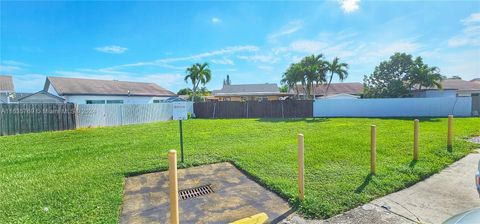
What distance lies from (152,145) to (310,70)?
62.9ft

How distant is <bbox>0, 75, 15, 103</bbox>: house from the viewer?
59.5ft

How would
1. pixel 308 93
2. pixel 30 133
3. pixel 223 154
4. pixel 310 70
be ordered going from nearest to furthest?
pixel 223 154 → pixel 30 133 → pixel 310 70 → pixel 308 93

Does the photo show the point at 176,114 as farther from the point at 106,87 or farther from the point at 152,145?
the point at 106,87

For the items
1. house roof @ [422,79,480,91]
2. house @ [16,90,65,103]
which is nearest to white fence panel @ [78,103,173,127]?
house @ [16,90,65,103]

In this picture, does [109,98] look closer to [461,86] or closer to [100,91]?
[100,91]

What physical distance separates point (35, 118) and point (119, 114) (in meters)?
4.43

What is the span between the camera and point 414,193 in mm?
3932

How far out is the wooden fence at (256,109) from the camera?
65.6ft

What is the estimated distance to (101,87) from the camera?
919 inches

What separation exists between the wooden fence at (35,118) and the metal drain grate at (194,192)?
12.2 meters

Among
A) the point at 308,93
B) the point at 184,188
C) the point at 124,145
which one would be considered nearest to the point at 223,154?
the point at 184,188

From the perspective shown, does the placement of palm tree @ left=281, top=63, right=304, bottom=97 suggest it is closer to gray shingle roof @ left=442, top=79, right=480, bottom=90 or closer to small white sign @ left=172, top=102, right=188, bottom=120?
gray shingle roof @ left=442, top=79, right=480, bottom=90

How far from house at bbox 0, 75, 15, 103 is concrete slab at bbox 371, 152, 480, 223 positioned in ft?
79.1

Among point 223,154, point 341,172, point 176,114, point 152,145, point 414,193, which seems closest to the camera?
point 414,193
